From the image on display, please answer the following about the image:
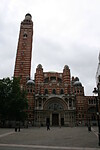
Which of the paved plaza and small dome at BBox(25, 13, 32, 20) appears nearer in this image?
the paved plaza

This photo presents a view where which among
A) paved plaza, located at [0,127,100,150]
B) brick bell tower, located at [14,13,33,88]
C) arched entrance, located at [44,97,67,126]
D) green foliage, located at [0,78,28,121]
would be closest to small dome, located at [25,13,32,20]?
brick bell tower, located at [14,13,33,88]

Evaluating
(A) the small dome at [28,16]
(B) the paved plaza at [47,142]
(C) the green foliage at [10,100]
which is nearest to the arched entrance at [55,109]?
(C) the green foliage at [10,100]

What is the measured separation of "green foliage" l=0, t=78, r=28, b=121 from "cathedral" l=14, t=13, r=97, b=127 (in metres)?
14.2

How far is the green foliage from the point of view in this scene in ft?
131

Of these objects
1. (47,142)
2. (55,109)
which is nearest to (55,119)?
(55,109)

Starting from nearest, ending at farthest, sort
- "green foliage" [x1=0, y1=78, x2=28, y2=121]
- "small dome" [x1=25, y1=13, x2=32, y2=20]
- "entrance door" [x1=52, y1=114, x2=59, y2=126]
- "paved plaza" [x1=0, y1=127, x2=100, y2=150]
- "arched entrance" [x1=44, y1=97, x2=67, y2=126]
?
1. "paved plaza" [x1=0, y1=127, x2=100, y2=150]
2. "green foliage" [x1=0, y1=78, x2=28, y2=121]
3. "arched entrance" [x1=44, y1=97, x2=67, y2=126]
4. "entrance door" [x1=52, y1=114, x2=59, y2=126]
5. "small dome" [x1=25, y1=13, x2=32, y2=20]

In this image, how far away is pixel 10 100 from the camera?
40.3 m

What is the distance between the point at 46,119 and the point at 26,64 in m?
24.5

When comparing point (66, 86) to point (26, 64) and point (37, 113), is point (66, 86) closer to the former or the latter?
point (37, 113)

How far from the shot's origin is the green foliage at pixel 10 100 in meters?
39.9

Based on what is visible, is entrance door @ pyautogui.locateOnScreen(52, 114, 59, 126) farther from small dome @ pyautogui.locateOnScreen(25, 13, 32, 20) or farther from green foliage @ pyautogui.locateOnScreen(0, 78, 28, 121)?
small dome @ pyautogui.locateOnScreen(25, 13, 32, 20)

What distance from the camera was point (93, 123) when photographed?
55812 mm

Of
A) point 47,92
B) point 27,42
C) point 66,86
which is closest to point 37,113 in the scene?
point 47,92

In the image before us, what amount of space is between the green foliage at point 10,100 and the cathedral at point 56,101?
1419cm
